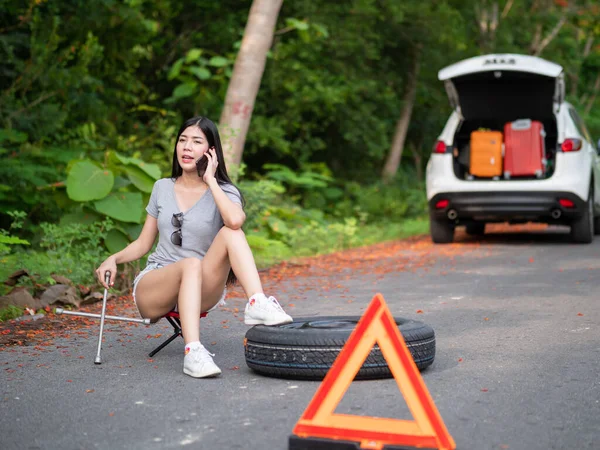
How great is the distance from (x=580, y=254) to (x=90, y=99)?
7.58 metres

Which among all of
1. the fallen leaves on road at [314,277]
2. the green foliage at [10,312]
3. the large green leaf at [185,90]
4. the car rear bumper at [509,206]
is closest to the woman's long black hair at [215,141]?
the fallen leaves on road at [314,277]

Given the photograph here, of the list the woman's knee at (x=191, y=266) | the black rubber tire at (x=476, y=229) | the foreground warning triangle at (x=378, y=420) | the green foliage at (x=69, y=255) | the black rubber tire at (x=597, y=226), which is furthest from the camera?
the black rubber tire at (x=476, y=229)

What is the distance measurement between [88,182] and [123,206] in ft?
1.82

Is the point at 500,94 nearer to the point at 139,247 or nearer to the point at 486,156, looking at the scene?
the point at 486,156

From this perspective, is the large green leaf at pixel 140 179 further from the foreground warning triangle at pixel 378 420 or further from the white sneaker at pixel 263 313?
the foreground warning triangle at pixel 378 420

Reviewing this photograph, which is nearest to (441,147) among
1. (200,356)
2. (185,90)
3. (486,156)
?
(486,156)

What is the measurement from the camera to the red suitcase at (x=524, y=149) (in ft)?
47.3

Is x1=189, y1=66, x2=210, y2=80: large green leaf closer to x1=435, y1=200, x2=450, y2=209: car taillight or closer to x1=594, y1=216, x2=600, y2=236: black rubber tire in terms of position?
x1=435, y1=200, x2=450, y2=209: car taillight

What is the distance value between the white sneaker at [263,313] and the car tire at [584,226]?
359 inches

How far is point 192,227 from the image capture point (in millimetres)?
6172

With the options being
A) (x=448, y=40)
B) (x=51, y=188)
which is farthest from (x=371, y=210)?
(x=51, y=188)

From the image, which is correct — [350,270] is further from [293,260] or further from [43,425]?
[43,425]

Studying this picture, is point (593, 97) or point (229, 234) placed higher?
point (593, 97)

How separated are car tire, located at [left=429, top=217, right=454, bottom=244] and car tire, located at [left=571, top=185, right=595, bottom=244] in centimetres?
177
